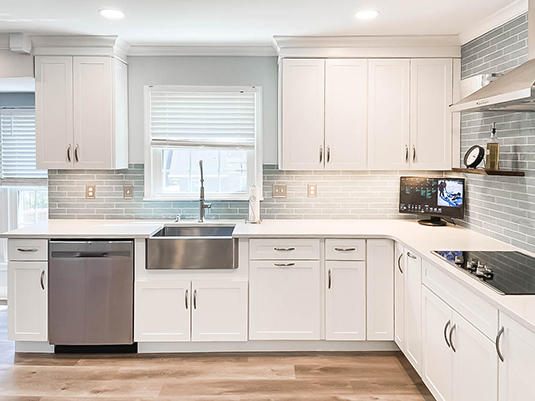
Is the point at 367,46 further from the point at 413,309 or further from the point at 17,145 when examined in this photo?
the point at 17,145

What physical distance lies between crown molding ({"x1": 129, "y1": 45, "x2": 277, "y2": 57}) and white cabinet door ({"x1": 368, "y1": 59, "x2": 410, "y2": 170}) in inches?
34.0

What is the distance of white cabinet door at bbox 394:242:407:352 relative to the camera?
3.41m

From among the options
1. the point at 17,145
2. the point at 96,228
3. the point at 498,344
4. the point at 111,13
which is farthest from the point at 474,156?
the point at 17,145

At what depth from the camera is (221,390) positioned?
3.14m

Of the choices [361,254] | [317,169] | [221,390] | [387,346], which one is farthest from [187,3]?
[387,346]

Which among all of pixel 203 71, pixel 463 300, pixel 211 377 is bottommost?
pixel 211 377

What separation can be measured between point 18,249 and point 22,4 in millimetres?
1580

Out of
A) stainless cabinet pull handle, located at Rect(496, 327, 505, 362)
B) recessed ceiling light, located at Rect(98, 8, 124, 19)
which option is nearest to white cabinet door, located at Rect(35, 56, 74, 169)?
recessed ceiling light, located at Rect(98, 8, 124, 19)

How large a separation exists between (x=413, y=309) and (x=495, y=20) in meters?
1.87

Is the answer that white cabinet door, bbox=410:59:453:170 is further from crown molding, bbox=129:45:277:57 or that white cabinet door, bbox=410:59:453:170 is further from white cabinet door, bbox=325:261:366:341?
crown molding, bbox=129:45:277:57

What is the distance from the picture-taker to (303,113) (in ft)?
13.1

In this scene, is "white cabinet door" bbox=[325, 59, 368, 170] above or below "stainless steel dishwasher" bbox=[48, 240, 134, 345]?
above

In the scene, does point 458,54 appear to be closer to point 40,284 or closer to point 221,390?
point 221,390

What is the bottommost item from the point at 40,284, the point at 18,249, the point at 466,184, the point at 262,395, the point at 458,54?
the point at 262,395
